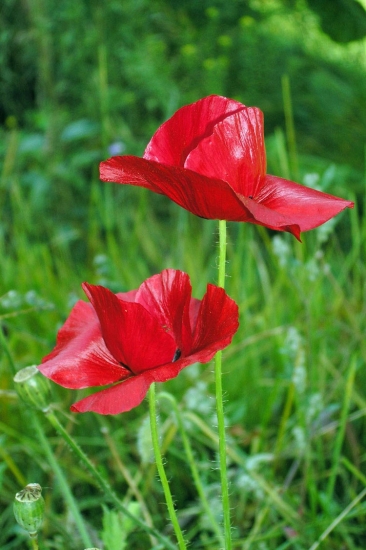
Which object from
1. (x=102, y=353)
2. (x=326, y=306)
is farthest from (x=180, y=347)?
(x=326, y=306)

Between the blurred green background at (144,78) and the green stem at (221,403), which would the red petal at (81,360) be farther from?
the blurred green background at (144,78)

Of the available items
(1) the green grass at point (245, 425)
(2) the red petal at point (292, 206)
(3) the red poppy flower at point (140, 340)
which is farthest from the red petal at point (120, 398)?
(1) the green grass at point (245, 425)

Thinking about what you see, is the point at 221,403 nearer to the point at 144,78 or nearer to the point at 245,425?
the point at 245,425

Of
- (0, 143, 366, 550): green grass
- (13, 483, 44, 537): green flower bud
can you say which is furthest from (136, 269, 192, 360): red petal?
(0, 143, 366, 550): green grass

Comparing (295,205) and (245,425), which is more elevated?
(295,205)

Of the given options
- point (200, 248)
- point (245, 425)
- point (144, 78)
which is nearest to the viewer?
point (245, 425)

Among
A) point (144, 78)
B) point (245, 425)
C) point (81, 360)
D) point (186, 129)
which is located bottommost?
point (245, 425)

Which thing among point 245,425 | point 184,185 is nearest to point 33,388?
point 184,185
